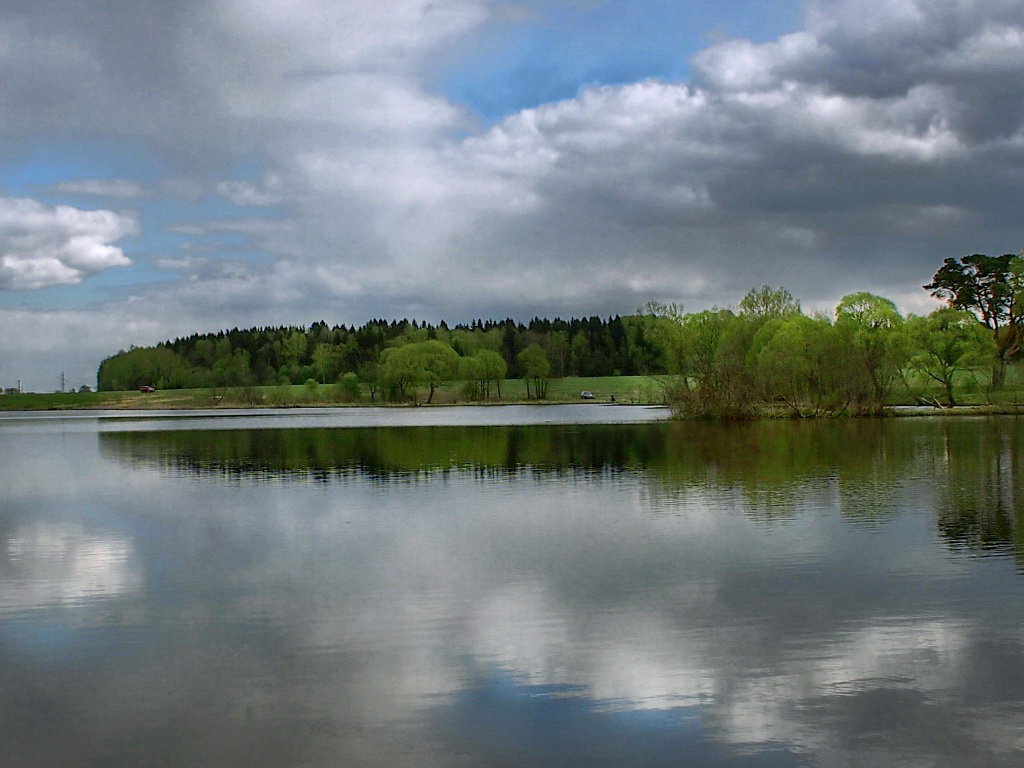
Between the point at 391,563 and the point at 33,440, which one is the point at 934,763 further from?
the point at 33,440

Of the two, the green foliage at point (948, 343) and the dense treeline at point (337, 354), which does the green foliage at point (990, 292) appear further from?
the dense treeline at point (337, 354)

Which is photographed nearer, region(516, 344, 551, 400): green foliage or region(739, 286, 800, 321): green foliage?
region(739, 286, 800, 321): green foliage

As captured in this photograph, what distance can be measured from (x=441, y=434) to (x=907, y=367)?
33771 mm

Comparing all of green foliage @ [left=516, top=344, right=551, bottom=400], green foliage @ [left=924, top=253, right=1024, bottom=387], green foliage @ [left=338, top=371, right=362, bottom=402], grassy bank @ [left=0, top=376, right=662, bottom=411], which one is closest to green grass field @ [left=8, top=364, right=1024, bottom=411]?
grassy bank @ [left=0, top=376, right=662, bottom=411]

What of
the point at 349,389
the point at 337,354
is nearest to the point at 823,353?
the point at 349,389

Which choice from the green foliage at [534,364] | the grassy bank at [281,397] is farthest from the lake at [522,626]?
the green foliage at [534,364]

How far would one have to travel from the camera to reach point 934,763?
7121 mm

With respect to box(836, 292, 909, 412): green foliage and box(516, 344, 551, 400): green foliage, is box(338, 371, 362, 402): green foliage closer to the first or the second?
box(516, 344, 551, 400): green foliage

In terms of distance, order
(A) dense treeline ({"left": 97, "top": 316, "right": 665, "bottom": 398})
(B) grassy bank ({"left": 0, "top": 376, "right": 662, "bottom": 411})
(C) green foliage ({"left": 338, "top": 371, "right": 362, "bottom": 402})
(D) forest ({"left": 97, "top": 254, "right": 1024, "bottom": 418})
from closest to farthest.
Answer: (D) forest ({"left": 97, "top": 254, "right": 1024, "bottom": 418}) < (C) green foliage ({"left": 338, "top": 371, "right": 362, "bottom": 402}) < (B) grassy bank ({"left": 0, "top": 376, "right": 662, "bottom": 411}) < (A) dense treeline ({"left": 97, "top": 316, "right": 665, "bottom": 398})

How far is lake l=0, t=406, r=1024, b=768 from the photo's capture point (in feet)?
25.6

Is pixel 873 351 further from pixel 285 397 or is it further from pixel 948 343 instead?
pixel 285 397

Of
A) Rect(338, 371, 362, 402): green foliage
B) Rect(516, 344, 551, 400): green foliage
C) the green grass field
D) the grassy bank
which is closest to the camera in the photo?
Rect(338, 371, 362, 402): green foliage

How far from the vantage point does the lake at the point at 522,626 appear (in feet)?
25.6

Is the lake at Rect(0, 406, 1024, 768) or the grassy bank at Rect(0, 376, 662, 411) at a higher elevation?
the grassy bank at Rect(0, 376, 662, 411)
